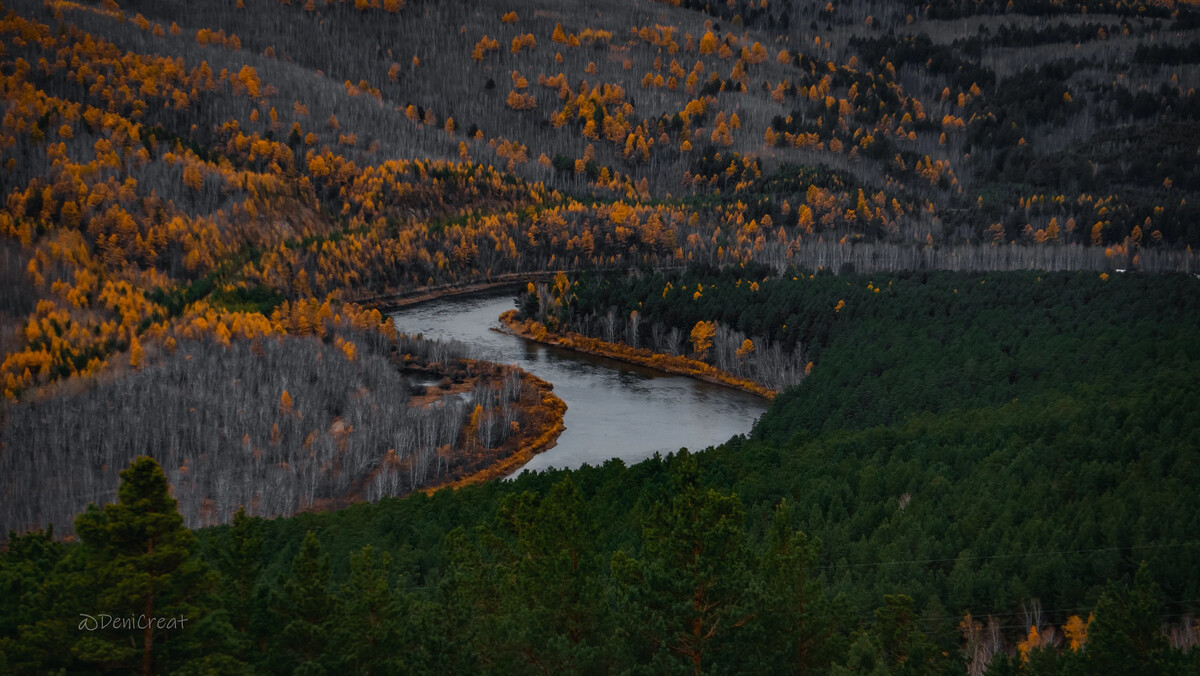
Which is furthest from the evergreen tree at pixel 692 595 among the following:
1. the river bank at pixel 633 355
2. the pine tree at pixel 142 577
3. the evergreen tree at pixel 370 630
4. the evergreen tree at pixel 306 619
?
the river bank at pixel 633 355

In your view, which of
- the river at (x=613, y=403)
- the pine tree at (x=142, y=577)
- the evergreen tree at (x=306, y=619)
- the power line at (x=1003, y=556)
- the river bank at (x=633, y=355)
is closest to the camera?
the pine tree at (x=142, y=577)

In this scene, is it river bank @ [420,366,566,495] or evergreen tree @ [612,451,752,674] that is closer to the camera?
evergreen tree @ [612,451,752,674]

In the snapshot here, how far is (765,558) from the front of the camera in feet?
130

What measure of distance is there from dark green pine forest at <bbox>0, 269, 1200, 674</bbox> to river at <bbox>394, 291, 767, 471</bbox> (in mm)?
11272

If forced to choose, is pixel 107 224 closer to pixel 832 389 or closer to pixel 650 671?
pixel 832 389

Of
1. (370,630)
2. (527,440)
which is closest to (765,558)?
(370,630)

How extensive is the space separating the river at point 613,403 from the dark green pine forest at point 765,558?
1127 cm

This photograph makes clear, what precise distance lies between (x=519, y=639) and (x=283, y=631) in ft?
23.2

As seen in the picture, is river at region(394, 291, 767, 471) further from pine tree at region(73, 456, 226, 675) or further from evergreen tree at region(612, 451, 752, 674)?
pine tree at region(73, 456, 226, 675)

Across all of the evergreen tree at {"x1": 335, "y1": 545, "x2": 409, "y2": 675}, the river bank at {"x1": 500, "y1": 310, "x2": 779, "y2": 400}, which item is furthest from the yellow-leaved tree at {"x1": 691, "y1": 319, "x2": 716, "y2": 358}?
the evergreen tree at {"x1": 335, "y1": 545, "x2": 409, "y2": 675}

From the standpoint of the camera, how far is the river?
10834 cm

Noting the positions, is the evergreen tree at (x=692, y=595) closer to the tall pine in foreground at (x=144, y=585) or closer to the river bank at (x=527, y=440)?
the tall pine in foreground at (x=144, y=585)

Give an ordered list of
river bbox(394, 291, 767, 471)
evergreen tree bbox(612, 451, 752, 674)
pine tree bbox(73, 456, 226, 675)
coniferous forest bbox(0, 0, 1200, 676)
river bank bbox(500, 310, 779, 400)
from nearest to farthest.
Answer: pine tree bbox(73, 456, 226, 675)
evergreen tree bbox(612, 451, 752, 674)
coniferous forest bbox(0, 0, 1200, 676)
river bbox(394, 291, 767, 471)
river bank bbox(500, 310, 779, 400)

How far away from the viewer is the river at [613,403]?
108 metres
